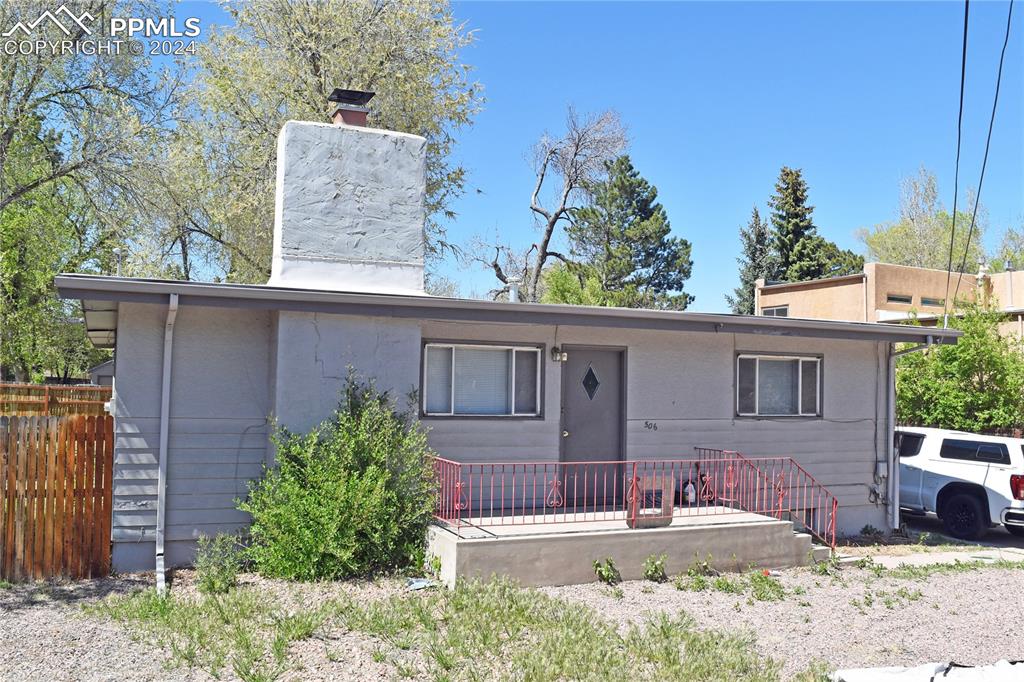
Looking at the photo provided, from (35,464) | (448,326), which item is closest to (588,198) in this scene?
(448,326)

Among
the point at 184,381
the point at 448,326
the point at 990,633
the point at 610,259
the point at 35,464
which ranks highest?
the point at 610,259

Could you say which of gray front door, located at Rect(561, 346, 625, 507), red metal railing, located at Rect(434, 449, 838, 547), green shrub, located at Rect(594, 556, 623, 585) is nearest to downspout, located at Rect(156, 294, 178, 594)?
red metal railing, located at Rect(434, 449, 838, 547)

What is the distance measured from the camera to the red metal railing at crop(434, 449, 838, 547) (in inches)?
395

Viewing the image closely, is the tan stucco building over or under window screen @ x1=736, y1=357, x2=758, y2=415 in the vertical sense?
over

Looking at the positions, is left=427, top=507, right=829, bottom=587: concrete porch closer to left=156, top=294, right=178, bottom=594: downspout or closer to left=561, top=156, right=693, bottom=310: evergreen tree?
left=156, top=294, right=178, bottom=594: downspout

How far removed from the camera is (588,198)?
3716 cm

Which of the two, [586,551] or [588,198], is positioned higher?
[588,198]

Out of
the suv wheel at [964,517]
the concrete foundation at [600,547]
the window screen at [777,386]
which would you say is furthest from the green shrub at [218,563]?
the suv wheel at [964,517]

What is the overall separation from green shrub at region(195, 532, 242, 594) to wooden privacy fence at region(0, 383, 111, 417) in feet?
33.4

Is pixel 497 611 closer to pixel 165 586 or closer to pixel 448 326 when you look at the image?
pixel 165 586

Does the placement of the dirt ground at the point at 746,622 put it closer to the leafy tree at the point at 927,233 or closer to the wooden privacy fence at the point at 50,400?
the wooden privacy fence at the point at 50,400

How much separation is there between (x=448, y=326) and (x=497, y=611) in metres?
4.15

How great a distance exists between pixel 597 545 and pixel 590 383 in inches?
114

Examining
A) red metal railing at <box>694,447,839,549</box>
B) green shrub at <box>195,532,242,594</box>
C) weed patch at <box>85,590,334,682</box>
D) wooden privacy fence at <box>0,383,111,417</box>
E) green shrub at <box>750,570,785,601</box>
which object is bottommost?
green shrub at <box>750,570,785,601</box>
